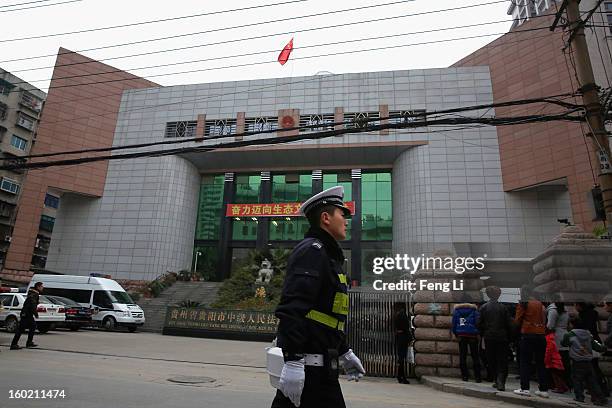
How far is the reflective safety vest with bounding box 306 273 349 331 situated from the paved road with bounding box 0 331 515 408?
356 cm

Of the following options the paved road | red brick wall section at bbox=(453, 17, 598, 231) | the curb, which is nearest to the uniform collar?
the paved road

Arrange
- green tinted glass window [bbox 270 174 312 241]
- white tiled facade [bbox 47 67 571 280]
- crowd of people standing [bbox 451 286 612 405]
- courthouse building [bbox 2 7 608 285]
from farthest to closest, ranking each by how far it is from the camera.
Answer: green tinted glass window [bbox 270 174 312 241]
white tiled facade [bbox 47 67 571 280]
courthouse building [bbox 2 7 608 285]
crowd of people standing [bbox 451 286 612 405]

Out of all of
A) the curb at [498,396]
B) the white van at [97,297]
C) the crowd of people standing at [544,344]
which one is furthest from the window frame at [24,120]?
the crowd of people standing at [544,344]

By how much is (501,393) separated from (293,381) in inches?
253

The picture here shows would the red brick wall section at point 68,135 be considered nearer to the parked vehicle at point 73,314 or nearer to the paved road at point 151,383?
the parked vehicle at point 73,314

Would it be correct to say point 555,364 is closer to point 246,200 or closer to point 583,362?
point 583,362

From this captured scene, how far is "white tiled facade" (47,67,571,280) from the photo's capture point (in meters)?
26.7

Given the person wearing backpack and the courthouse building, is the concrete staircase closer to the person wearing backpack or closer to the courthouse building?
the courthouse building

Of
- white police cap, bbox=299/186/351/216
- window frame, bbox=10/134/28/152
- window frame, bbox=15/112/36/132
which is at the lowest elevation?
white police cap, bbox=299/186/351/216

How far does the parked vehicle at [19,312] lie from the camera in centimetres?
1411

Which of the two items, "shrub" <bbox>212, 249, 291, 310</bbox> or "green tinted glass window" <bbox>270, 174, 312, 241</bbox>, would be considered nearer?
"shrub" <bbox>212, 249, 291, 310</bbox>

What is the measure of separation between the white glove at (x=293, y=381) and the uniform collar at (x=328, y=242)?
2.59 ft

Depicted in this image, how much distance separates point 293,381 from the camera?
203 cm

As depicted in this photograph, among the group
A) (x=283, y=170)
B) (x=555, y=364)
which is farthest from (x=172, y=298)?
(x=555, y=364)
